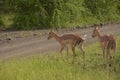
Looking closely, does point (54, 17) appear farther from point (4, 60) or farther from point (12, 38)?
point (4, 60)

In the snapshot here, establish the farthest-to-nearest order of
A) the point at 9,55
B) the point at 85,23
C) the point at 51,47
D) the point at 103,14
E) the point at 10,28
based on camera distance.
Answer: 1. the point at 103,14
2. the point at 85,23
3. the point at 10,28
4. the point at 51,47
5. the point at 9,55

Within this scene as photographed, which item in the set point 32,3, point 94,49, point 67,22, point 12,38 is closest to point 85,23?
point 67,22

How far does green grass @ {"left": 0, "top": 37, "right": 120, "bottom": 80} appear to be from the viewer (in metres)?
10.4

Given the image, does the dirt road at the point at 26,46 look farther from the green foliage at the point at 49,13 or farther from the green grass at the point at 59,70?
the green foliage at the point at 49,13

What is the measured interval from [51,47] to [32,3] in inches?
273

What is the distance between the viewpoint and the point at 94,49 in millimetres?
15859

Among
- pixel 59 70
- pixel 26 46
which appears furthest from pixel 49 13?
pixel 59 70

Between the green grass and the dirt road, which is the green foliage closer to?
the dirt road

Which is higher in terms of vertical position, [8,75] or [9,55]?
[8,75]

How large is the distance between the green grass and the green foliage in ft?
29.3

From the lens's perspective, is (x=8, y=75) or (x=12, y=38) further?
(x=12, y=38)

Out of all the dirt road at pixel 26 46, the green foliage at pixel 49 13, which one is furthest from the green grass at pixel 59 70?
the green foliage at pixel 49 13

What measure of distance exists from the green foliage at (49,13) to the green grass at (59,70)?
8925mm

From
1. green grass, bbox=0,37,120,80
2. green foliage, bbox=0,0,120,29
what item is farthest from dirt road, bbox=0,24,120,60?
green foliage, bbox=0,0,120,29
